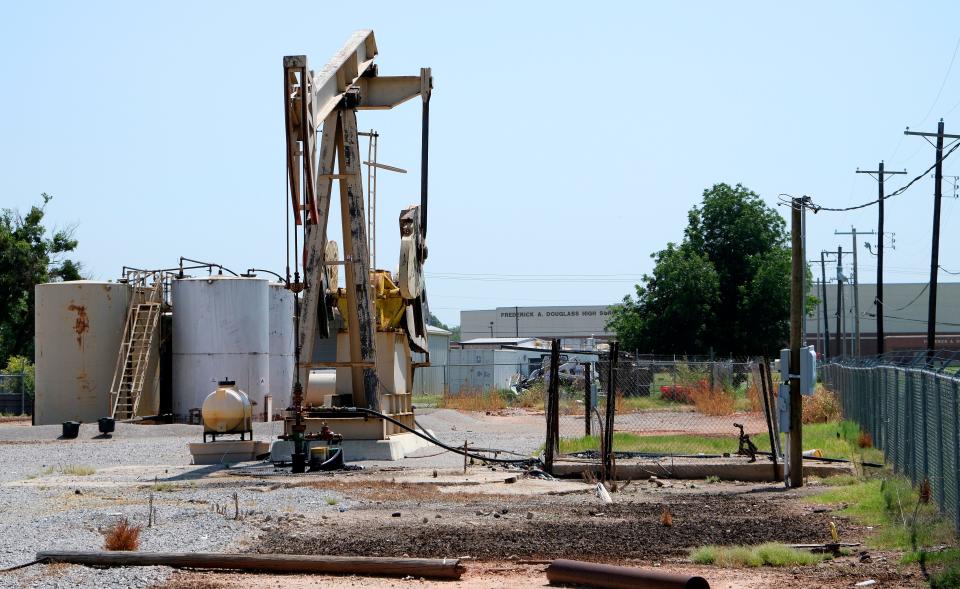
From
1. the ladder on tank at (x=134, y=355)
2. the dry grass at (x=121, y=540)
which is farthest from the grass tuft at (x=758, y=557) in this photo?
the ladder on tank at (x=134, y=355)

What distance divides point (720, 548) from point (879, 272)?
40213mm

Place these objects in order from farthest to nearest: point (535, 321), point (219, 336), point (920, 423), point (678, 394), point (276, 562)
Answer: point (535, 321), point (678, 394), point (219, 336), point (920, 423), point (276, 562)

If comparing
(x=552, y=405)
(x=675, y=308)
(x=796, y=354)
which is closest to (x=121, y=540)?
(x=552, y=405)

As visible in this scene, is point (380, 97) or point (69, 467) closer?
point (69, 467)

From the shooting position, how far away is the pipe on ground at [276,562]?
28.0ft

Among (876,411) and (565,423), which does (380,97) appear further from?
(565,423)

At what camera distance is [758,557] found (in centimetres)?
916

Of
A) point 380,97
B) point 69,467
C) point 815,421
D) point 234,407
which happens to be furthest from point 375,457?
point 815,421

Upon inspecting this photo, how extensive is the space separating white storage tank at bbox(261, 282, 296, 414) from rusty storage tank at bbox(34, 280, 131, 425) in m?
4.64

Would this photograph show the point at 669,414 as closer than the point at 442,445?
No

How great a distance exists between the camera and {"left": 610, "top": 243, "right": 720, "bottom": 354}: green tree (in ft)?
174

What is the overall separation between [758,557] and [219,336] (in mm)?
27162

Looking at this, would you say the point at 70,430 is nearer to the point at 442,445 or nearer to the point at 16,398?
the point at 442,445

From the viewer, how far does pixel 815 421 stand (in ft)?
96.1
